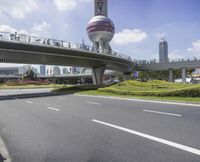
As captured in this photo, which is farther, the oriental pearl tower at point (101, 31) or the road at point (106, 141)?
the oriental pearl tower at point (101, 31)

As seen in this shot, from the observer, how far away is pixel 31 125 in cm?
945

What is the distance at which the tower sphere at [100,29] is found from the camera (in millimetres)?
94000

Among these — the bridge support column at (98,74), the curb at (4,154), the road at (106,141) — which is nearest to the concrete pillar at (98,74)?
the bridge support column at (98,74)

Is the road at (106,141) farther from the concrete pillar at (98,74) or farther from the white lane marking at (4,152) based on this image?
the concrete pillar at (98,74)

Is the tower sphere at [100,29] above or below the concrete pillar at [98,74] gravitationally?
above

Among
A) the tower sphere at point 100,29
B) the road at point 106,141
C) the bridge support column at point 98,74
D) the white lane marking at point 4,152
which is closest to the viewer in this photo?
the road at point 106,141

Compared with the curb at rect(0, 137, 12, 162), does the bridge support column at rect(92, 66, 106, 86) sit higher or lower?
higher

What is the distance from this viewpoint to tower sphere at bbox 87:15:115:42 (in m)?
94.0

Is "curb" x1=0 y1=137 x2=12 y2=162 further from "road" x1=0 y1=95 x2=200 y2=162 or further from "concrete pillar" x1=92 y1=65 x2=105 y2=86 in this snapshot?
"concrete pillar" x1=92 y1=65 x2=105 y2=86

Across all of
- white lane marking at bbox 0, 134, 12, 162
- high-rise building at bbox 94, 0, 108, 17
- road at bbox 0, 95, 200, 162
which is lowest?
white lane marking at bbox 0, 134, 12, 162

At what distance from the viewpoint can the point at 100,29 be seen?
9362cm

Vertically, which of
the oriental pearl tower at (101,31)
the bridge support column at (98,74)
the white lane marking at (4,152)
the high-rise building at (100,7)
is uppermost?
the high-rise building at (100,7)

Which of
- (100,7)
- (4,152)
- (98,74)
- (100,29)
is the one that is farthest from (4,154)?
(100,7)

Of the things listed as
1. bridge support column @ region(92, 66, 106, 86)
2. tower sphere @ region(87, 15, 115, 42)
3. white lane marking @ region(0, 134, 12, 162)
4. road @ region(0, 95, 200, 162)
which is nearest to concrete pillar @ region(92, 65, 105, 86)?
bridge support column @ region(92, 66, 106, 86)
